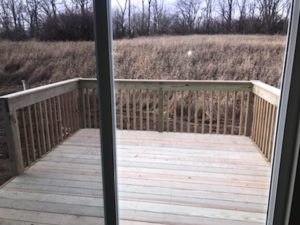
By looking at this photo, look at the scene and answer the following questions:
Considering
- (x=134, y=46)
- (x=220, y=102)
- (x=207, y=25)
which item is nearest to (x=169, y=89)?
(x=220, y=102)

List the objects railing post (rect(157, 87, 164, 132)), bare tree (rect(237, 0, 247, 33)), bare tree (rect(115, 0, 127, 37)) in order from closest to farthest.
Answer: bare tree (rect(115, 0, 127, 37)) → bare tree (rect(237, 0, 247, 33)) → railing post (rect(157, 87, 164, 132))

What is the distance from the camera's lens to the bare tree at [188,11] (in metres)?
1.92

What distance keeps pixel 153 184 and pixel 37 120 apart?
1342 mm

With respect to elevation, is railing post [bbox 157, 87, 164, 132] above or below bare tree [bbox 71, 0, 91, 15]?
below

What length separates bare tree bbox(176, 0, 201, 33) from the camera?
6.29 feet

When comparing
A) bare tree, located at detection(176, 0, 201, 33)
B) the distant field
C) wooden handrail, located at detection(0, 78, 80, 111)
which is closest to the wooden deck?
wooden handrail, located at detection(0, 78, 80, 111)

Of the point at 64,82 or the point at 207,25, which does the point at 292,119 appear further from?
the point at 207,25

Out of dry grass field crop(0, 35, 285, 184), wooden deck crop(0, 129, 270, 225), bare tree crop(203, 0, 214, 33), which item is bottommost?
wooden deck crop(0, 129, 270, 225)

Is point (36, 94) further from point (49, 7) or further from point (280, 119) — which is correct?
point (280, 119)

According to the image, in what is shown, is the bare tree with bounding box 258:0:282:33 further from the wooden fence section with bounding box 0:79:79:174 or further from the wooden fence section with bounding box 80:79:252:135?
the wooden fence section with bounding box 80:79:252:135

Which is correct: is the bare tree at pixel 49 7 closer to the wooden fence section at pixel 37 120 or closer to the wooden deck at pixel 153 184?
the wooden fence section at pixel 37 120

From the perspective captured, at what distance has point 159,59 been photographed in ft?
8.59

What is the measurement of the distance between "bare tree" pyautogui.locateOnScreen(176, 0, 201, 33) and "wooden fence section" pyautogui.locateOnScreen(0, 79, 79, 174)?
1118 millimetres

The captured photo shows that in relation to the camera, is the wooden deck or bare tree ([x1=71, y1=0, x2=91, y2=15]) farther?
the wooden deck
